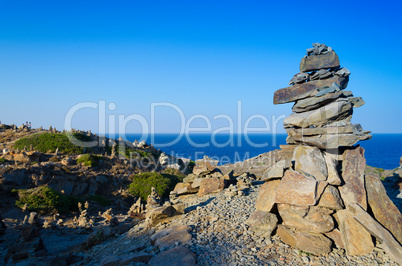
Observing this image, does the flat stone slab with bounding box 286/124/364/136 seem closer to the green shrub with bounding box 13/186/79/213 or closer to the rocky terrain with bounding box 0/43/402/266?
the rocky terrain with bounding box 0/43/402/266

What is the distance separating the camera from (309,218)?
8664 mm

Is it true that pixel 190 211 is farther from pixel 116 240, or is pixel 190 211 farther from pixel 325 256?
pixel 325 256

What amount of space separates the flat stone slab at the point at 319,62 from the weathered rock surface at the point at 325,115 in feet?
4.71

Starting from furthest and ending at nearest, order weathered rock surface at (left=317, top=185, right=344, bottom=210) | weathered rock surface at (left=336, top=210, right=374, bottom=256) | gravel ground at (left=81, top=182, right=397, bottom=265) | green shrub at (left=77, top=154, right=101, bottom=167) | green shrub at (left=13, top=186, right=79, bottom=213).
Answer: green shrub at (left=77, top=154, right=101, bottom=167), green shrub at (left=13, top=186, right=79, bottom=213), weathered rock surface at (left=317, top=185, right=344, bottom=210), weathered rock surface at (left=336, top=210, right=374, bottom=256), gravel ground at (left=81, top=182, right=397, bottom=265)

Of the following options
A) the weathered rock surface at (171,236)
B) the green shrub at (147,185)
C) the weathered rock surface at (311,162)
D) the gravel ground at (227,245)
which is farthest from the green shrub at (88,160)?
the weathered rock surface at (311,162)

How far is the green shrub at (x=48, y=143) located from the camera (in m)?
28.2

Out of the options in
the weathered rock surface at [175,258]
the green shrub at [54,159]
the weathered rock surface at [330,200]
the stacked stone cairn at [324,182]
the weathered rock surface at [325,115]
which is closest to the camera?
the weathered rock surface at [175,258]

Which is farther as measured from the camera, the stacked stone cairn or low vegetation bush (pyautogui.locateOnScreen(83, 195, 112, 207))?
low vegetation bush (pyautogui.locateOnScreen(83, 195, 112, 207))

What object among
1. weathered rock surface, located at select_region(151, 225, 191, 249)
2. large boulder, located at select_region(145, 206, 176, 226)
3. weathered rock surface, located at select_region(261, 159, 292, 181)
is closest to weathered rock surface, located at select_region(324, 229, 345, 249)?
weathered rock surface, located at select_region(261, 159, 292, 181)

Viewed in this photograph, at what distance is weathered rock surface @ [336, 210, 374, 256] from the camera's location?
784 centimetres

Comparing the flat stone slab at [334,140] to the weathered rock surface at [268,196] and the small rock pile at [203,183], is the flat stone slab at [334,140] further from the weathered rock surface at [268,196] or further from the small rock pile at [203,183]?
the small rock pile at [203,183]

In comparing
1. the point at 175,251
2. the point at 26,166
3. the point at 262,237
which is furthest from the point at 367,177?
the point at 26,166

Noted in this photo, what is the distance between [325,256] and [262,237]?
76.2 inches

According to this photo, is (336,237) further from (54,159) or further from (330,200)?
(54,159)
